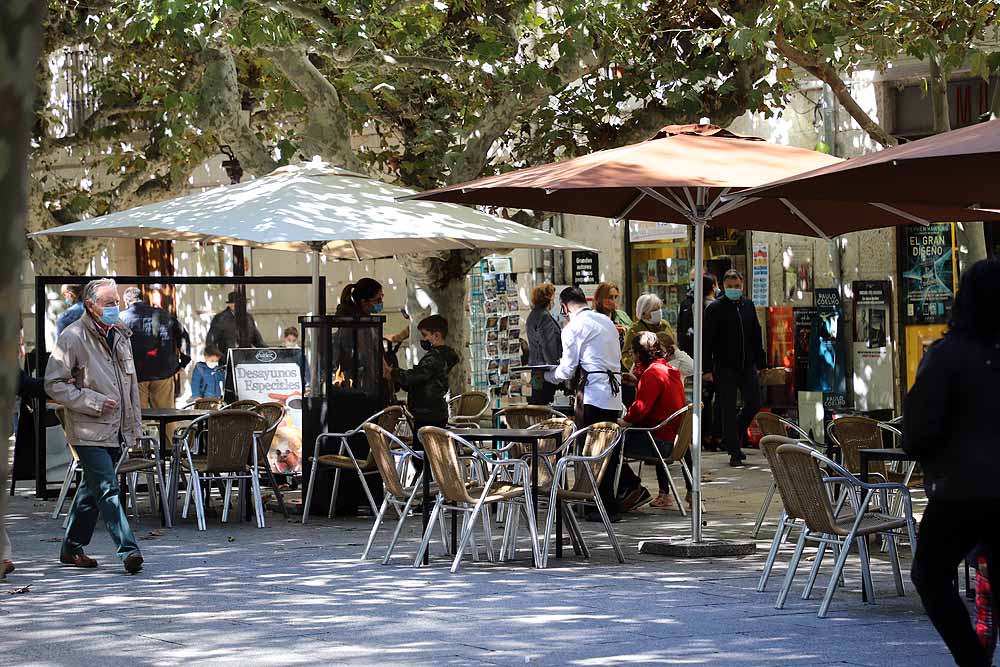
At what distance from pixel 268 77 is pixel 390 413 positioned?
28.0ft

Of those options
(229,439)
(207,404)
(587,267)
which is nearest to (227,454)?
(229,439)

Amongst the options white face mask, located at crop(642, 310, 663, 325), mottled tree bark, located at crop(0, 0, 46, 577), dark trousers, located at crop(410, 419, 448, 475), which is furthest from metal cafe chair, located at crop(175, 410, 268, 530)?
mottled tree bark, located at crop(0, 0, 46, 577)

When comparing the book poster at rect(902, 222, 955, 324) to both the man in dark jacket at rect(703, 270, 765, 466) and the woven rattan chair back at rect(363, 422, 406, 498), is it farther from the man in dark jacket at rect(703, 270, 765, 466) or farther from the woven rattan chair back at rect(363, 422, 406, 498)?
the woven rattan chair back at rect(363, 422, 406, 498)

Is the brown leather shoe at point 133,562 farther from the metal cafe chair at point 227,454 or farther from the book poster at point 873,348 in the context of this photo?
the book poster at point 873,348

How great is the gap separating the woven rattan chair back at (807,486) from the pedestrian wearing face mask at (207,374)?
7.51m

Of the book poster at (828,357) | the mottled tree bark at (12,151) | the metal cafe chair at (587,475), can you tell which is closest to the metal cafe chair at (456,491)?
the metal cafe chair at (587,475)

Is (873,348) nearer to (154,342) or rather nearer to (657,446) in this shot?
(657,446)

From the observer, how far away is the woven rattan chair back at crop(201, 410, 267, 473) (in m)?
11.4

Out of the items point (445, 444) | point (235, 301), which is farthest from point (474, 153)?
point (445, 444)

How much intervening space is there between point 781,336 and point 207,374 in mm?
7153

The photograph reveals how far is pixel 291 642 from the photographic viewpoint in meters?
6.87

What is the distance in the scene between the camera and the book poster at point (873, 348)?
56.0 feet

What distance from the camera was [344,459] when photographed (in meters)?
11.8

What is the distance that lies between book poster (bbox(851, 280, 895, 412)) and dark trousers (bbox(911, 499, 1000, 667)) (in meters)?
12.0
